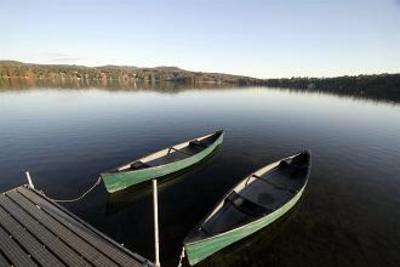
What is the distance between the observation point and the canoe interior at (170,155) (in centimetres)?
2030

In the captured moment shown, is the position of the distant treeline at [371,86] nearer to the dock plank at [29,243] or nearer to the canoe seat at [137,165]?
the canoe seat at [137,165]

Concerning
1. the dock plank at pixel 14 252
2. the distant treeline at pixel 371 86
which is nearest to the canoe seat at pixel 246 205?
the dock plank at pixel 14 252

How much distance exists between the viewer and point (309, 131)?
42062mm

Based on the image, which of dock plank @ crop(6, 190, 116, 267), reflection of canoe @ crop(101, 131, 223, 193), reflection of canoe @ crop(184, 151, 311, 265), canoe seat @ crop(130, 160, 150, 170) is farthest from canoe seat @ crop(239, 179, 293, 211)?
dock plank @ crop(6, 190, 116, 267)

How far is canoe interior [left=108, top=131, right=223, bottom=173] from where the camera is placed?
20.3 meters

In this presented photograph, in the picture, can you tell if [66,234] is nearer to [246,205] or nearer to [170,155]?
[246,205]

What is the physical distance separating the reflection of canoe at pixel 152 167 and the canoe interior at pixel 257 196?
683 cm

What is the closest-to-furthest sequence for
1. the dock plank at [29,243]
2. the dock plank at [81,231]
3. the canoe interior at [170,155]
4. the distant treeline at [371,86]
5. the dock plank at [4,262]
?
the dock plank at [4,262] < the dock plank at [29,243] < the dock plank at [81,231] < the canoe interior at [170,155] < the distant treeline at [371,86]

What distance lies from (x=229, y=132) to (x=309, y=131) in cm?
1584

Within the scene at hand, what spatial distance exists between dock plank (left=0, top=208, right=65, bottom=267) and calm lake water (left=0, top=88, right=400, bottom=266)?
15.6ft

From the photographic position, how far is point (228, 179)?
22031 mm

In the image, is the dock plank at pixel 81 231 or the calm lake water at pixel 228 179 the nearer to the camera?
the dock plank at pixel 81 231

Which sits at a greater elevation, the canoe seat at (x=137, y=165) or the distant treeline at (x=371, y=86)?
the distant treeline at (x=371, y=86)

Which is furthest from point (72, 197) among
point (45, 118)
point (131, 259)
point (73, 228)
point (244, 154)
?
point (45, 118)
